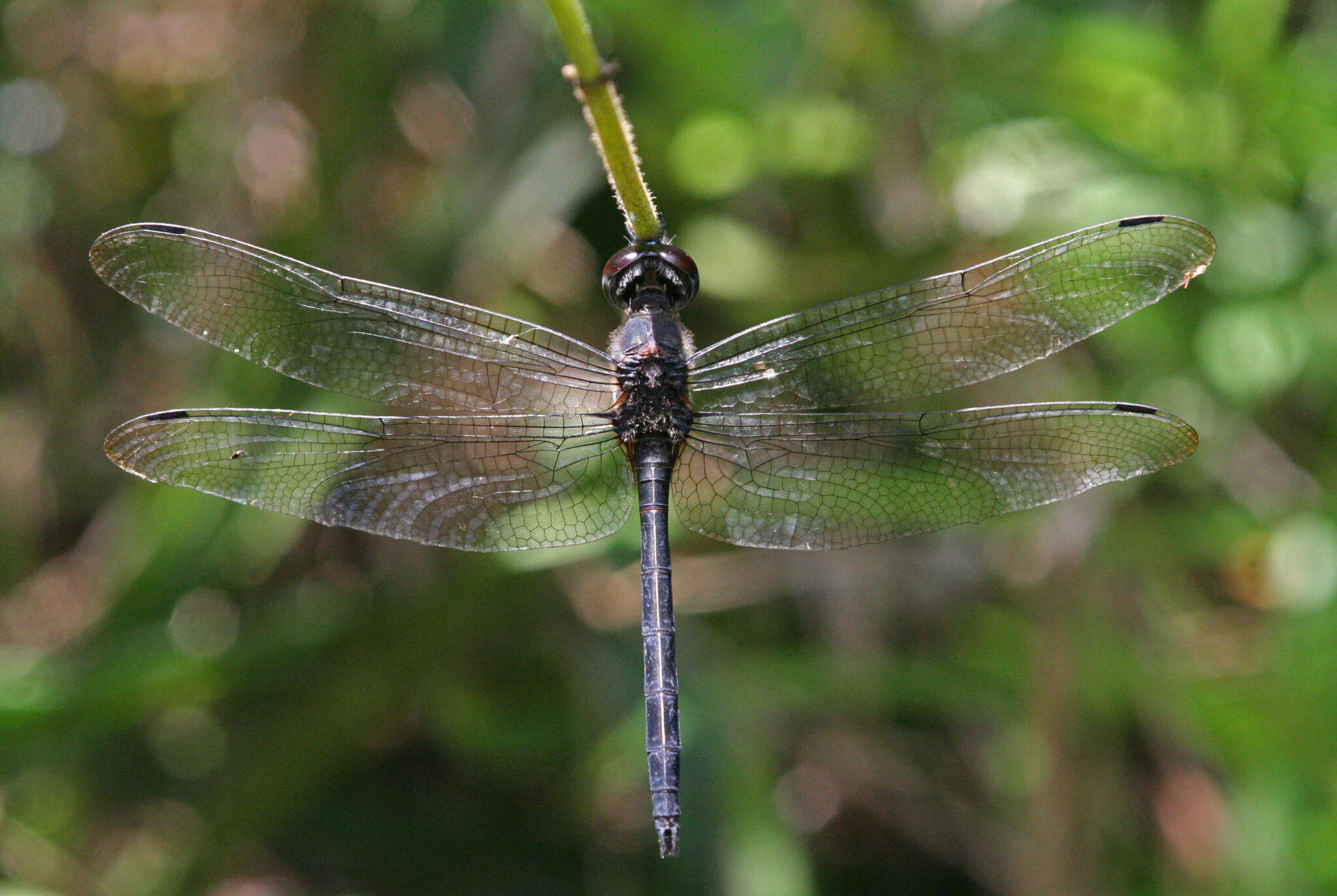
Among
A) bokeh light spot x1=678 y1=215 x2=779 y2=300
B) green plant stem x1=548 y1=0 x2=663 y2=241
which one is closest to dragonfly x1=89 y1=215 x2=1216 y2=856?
green plant stem x1=548 y1=0 x2=663 y2=241

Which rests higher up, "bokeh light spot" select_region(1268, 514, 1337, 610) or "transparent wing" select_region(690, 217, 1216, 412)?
"transparent wing" select_region(690, 217, 1216, 412)

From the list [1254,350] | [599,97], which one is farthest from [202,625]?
[1254,350]

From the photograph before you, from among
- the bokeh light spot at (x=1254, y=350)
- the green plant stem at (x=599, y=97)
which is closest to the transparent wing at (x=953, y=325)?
the green plant stem at (x=599, y=97)

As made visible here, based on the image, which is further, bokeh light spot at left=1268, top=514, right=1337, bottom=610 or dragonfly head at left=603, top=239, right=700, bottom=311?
bokeh light spot at left=1268, top=514, right=1337, bottom=610

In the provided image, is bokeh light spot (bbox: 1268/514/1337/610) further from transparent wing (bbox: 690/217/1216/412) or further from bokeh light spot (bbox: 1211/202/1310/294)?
transparent wing (bbox: 690/217/1216/412)

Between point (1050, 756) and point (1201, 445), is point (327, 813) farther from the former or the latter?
point (1201, 445)

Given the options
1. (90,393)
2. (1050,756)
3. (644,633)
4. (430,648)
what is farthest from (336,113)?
(1050,756)

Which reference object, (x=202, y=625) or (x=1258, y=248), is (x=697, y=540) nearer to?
(x=202, y=625)
